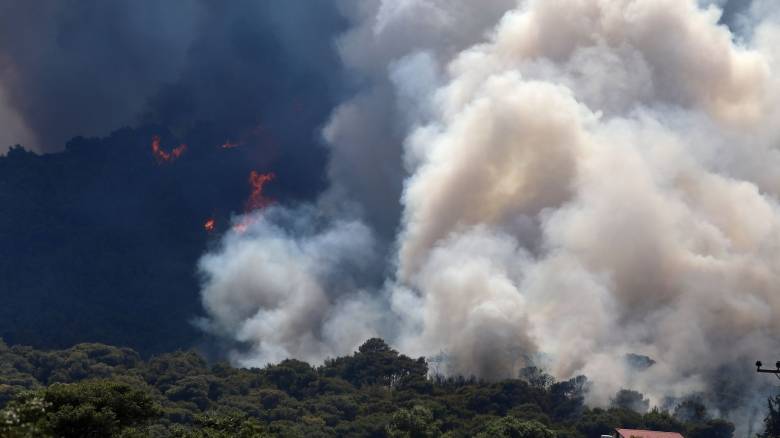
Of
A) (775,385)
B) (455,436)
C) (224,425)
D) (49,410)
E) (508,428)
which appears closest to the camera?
(49,410)

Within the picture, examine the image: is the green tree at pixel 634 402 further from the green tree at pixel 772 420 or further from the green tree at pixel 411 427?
the green tree at pixel 411 427

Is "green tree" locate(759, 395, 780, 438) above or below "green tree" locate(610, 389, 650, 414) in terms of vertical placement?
below

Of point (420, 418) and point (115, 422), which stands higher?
point (420, 418)

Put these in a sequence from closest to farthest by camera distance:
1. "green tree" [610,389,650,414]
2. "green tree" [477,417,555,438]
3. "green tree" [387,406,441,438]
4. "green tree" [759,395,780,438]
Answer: "green tree" [477,417,555,438], "green tree" [759,395,780,438], "green tree" [387,406,441,438], "green tree" [610,389,650,414]

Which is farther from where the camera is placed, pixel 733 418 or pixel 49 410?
pixel 733 418

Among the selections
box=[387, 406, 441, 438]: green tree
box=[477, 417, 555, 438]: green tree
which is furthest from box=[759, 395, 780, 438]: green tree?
box=[387, 406, 441, 438]: green tree

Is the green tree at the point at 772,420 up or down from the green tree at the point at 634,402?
down

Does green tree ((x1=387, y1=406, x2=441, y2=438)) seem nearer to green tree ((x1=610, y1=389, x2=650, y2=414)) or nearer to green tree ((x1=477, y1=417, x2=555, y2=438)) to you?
green tree ((x1=477, y1=417, x2=555, y2=438))

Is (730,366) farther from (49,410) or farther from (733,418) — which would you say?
(49,410)

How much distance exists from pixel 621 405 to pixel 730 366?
22.5 metres

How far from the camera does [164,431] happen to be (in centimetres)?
18438

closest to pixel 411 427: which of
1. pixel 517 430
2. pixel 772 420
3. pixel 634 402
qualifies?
pixel 517 430

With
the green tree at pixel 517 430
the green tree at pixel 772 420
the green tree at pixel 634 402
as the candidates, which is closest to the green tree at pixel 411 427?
the green tree at pixel 517 430

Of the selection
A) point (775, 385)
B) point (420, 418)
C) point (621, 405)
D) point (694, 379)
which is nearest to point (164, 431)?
point (420, 418)
